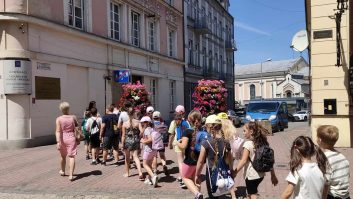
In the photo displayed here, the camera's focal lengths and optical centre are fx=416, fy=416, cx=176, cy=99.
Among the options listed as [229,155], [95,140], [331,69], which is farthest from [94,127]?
[331,69]

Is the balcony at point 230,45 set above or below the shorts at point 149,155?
above

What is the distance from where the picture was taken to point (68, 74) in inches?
715

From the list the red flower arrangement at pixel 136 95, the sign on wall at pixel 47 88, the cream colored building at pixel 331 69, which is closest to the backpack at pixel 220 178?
the cream colored building at pixel 331 69

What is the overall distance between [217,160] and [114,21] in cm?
1822

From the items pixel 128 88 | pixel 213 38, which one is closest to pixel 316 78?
pixel 128 88

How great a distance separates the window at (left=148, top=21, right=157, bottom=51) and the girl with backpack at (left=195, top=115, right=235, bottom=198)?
21902 mm

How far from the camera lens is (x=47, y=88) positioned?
1659 cm

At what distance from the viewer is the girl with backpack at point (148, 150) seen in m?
8.36

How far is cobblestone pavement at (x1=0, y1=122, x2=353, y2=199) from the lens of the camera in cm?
787

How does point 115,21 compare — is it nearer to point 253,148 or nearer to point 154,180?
point 154,180

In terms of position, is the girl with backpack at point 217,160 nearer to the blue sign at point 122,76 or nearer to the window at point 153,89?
the blue sign at point 122,76

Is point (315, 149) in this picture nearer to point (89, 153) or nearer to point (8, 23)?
point (89, 153)

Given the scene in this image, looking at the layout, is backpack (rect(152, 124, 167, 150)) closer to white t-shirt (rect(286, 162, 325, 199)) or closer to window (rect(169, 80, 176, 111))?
white t-shirt (rect(286, 162, 325, 199))

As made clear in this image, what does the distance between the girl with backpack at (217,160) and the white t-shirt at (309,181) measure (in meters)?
1.76
